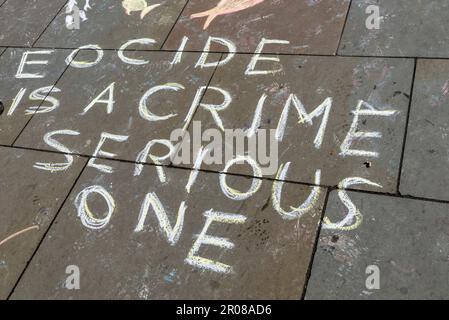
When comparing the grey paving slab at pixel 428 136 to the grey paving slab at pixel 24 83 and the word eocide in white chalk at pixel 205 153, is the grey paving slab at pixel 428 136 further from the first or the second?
the grey paving slab at pixel 24 83

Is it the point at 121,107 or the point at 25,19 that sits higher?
the point at 25,19

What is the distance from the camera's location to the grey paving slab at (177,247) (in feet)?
9.46

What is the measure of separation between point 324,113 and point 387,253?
1.23 m

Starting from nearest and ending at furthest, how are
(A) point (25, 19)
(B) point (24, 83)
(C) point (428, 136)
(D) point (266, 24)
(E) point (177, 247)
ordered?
(E) point (177, 247) < (C) point (428, 136) < (D) point (266, 24) < (B) point (24, 83) < (A) point (25, 19)

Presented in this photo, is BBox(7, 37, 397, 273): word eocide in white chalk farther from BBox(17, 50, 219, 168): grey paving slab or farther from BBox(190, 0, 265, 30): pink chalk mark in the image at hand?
BBox(190, 0, 265, 30): pink chalk mark

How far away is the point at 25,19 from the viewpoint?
18.3 ft

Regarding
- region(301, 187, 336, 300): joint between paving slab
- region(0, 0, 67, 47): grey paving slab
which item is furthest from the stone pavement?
region(0, 0, 67, 47): grey paving slab

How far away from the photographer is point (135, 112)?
4051mm

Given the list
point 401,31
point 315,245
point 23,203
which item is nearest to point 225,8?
point 401,31

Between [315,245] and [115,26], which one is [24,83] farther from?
[315,245]

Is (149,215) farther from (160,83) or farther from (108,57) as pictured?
(108,57)

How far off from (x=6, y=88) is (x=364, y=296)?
392cm

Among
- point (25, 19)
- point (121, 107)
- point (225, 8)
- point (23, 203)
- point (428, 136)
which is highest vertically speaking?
point (25, 19)

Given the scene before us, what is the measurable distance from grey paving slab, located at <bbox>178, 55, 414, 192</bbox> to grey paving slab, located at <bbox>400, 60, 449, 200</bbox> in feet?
0.24
